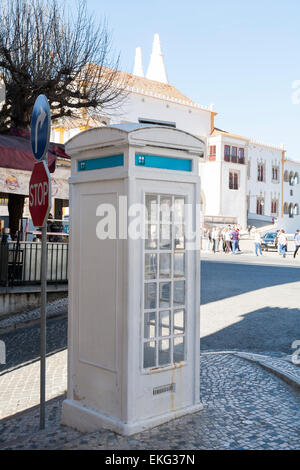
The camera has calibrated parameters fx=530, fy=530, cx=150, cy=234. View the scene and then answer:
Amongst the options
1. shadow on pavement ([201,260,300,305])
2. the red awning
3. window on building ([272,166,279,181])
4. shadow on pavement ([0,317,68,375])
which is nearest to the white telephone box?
shadow on pavement ([0,317,68,375])

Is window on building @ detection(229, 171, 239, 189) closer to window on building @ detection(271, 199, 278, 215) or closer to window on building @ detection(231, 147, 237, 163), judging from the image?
window on building @ detection(231, 147, 237, 163)

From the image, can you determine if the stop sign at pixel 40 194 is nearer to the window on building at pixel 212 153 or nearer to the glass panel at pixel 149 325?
the glass panel at pixel 149 325

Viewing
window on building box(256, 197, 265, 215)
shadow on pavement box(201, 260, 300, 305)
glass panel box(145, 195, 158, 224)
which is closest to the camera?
glass panel box(145, 195, 158, 224)

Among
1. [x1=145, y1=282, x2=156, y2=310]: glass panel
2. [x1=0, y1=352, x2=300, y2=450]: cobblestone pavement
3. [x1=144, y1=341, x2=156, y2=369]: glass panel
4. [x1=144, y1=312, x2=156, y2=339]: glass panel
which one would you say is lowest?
[x1=0, y1=352, x2=300, y2=450]: cobblestone pavement

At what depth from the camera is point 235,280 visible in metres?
16.3

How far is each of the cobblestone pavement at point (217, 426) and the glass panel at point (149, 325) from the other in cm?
76

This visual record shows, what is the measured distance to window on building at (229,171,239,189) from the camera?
60.0m

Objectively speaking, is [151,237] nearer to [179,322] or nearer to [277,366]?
[179,322]

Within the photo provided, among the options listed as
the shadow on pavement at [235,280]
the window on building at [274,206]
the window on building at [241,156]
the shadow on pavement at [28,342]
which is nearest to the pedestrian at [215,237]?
the shadow on pavement at [235,280]

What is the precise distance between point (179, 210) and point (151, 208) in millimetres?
318

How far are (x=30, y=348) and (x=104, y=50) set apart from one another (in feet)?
35.2

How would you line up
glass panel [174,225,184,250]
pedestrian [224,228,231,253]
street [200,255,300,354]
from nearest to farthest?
glass panel [174,225,184,250] < street [200,255,300,354] < pedestrian [224,228,231,253]

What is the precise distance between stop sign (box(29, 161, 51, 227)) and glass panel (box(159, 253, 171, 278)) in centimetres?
105

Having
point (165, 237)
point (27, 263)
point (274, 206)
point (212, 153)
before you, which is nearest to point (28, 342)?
point (27, 263)
